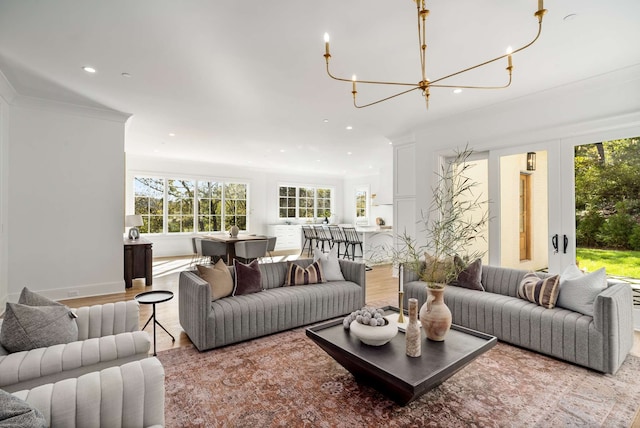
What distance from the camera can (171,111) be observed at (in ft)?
15.5

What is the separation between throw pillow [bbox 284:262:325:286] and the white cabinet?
21.4ft

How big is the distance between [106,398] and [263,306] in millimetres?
1916

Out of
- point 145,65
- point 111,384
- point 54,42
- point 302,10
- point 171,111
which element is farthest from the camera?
point 171,111

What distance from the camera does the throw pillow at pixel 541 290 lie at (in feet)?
9.59

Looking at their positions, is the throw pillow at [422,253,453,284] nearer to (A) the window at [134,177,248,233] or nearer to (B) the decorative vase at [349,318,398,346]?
(B) the decorative vase at [349,318,398,346]

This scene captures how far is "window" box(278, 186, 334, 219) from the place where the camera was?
35.9 feet

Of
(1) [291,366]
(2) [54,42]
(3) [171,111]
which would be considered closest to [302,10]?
(2) [54,42]

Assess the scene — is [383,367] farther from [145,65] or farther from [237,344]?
[145,65]

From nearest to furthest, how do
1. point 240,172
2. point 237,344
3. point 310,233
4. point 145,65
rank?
1. point 237,344
2. point 145,65
3. point 310,233
4. point 240,172

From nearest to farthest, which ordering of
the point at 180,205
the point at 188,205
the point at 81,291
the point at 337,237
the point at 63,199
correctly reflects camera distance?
the point at 63,199 → the point at 81,291 → the point at 337,237 → the point at 180,205 → the point at 188,205

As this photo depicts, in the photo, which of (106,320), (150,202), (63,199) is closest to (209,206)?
(150,202)

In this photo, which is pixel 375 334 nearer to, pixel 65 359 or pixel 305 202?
pixel 65 359

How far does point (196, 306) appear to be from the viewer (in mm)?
2902

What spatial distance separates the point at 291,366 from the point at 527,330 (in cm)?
220
